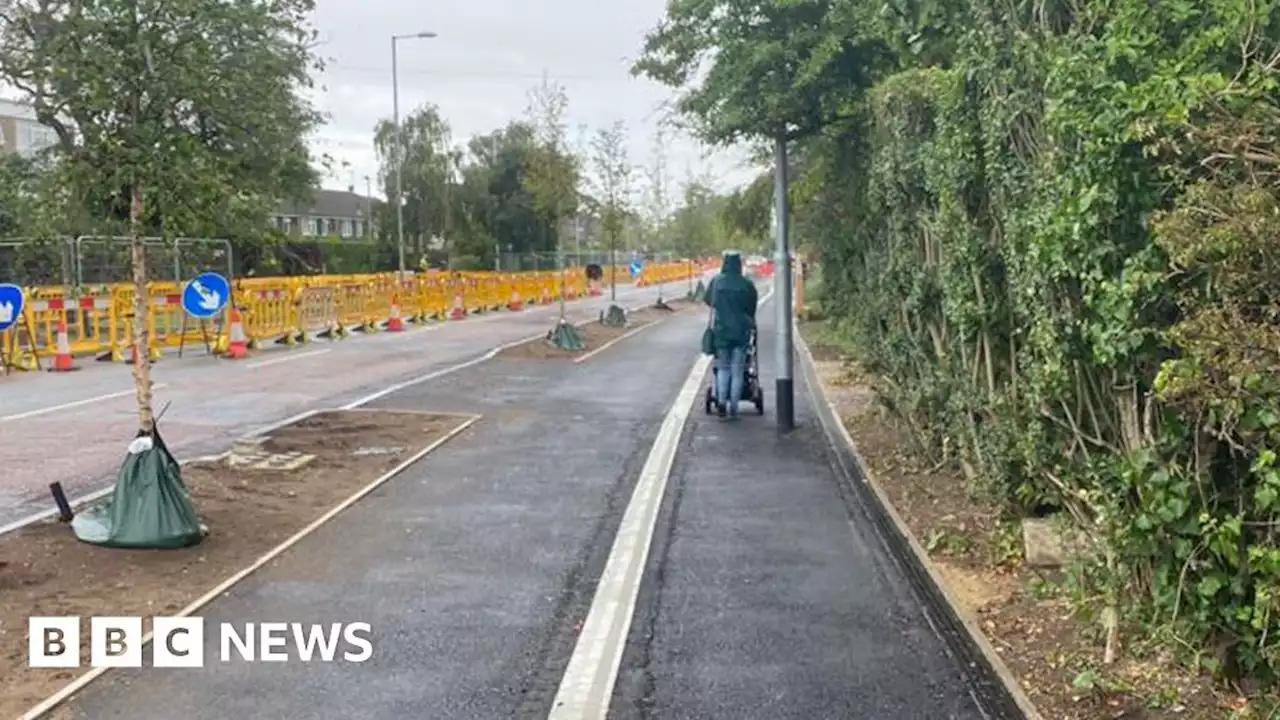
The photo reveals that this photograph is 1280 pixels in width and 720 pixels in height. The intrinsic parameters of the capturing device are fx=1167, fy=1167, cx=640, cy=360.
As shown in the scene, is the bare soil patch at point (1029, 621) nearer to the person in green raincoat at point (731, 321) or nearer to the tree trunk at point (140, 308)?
the person in green raincoat at point (731, 321)

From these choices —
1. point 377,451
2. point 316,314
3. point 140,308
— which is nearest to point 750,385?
point 377,451

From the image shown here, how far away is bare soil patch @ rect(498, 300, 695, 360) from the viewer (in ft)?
70.5

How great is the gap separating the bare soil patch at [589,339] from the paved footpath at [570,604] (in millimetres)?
10606

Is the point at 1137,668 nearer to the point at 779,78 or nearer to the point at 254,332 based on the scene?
the point at 779,78

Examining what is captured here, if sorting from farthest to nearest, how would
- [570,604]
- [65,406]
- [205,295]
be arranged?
[205,295]
[65,406]
[570,604]

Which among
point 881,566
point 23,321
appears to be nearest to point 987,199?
point 881,566

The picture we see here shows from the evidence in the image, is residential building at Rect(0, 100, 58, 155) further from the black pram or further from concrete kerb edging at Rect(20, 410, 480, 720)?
concrete kerb edging at Rect(20, 410, 480, 720)

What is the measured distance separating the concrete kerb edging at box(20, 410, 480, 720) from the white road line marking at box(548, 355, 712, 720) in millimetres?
1958

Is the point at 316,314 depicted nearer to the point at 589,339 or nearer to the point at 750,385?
the point at 589,339

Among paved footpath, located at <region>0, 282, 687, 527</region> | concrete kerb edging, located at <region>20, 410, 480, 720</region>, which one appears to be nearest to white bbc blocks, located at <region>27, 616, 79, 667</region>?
concrete kerb edging, located at <region>20, 410, 480, 720</region>

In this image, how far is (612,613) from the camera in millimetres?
5918

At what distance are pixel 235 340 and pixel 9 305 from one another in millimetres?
3952

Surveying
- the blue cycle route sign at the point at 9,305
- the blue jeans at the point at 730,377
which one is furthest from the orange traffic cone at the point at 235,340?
the blue jeans at the point at 730,377

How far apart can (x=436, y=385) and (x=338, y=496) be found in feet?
25.0
